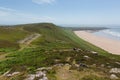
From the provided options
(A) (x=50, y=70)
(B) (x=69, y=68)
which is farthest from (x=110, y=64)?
(A) (x=50, y=70)

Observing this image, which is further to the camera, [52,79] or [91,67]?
[91,67]

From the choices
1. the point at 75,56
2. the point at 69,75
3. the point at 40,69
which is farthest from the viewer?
the point at 75,56

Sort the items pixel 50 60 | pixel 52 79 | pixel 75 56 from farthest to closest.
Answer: pixel 75 56, pixel 50 60, pixel 52 79

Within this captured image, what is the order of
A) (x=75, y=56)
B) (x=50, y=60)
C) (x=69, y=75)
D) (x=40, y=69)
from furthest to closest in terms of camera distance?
(x=75, y=56) → (x=50, y=60) → (x=40, y=69) → (x=69, y=75)

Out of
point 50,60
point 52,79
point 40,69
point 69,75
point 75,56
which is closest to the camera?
point 52,79

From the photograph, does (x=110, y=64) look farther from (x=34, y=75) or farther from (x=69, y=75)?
(x=34, y=75)

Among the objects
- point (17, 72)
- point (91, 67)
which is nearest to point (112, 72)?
point (91, 67)

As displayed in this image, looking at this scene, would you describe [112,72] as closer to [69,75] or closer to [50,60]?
[69,75]

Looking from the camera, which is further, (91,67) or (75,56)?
(75,56)
